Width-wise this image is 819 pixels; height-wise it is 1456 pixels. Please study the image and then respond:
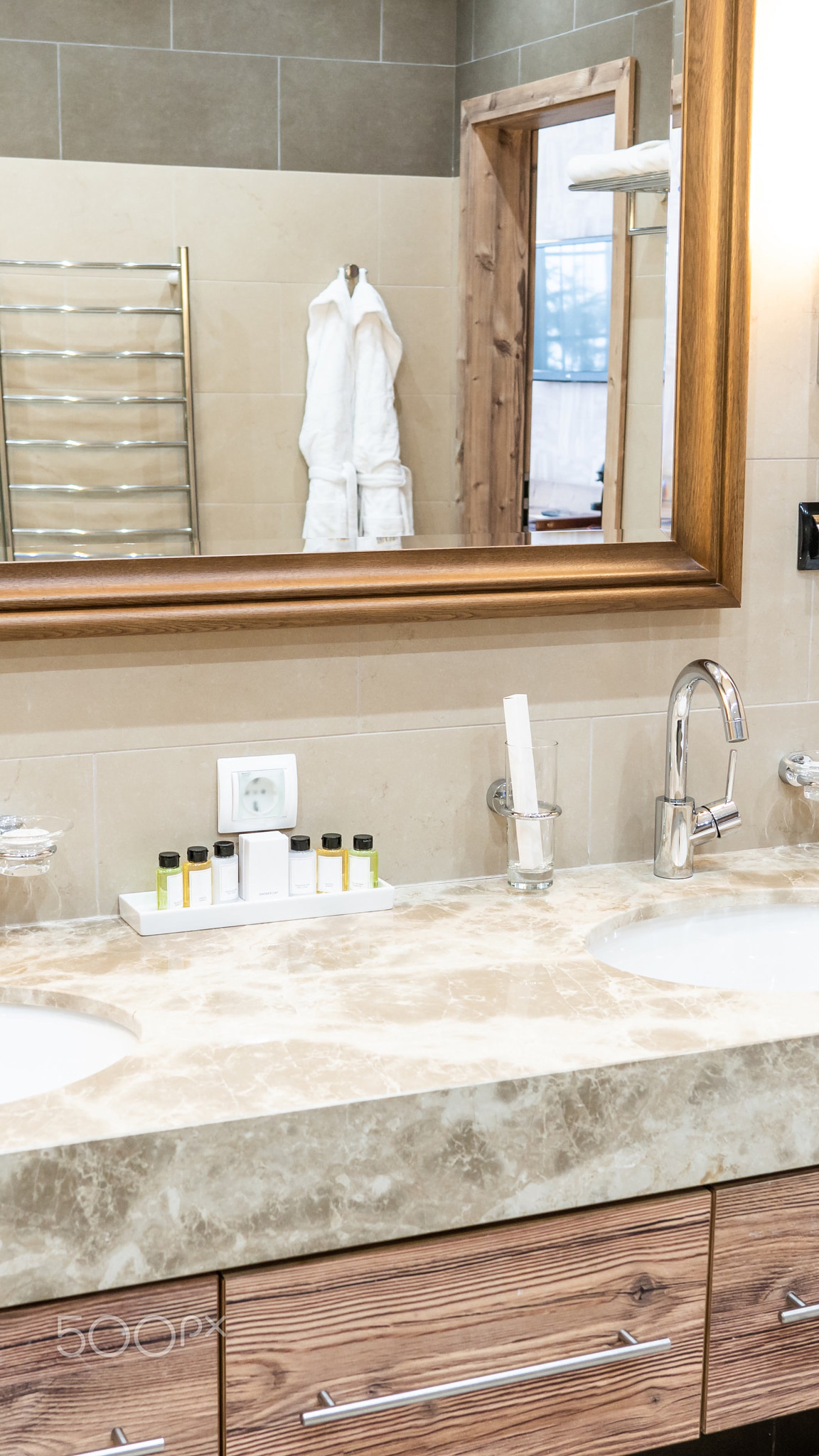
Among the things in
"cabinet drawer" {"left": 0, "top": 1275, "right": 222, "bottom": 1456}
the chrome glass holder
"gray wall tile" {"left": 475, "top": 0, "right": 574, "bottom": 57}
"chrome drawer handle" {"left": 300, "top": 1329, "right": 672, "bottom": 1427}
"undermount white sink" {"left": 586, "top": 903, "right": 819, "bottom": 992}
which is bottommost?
"chrome drawer handle" {"left": 300, "top": 1329, "right": 672, "bottom": 1427}

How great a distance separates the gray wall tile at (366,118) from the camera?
140 cm

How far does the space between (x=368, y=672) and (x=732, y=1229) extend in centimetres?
70

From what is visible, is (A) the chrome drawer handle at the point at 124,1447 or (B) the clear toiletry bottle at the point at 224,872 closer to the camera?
(A) the chrome drawer handle at the point at 124,1447

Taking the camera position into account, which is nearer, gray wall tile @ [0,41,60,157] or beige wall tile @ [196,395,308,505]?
gray wall tile @ [0,41,60,157]

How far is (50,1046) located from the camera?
1.24 metres

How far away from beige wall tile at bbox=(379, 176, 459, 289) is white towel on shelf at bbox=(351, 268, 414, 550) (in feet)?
0.13

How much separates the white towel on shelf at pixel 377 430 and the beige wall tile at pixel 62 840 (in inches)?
16.1

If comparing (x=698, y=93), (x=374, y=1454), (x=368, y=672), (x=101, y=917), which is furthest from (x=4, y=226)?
(x=374, y=1454)

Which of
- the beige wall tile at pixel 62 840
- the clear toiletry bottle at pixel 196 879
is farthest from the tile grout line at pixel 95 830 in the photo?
the clear toiletry bottle at pixel 196 879

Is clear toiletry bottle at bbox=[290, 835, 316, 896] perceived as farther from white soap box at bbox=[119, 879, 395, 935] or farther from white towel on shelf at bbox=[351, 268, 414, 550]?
white towel on shelf at bbox=[351, 268, 414, 550]

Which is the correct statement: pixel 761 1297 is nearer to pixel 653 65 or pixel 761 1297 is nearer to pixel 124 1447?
pixel 124 1447

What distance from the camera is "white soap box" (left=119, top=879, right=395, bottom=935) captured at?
1.41m

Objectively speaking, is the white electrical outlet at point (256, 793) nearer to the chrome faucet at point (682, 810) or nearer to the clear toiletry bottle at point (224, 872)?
the clear toiletry bottle at point (224, 872)

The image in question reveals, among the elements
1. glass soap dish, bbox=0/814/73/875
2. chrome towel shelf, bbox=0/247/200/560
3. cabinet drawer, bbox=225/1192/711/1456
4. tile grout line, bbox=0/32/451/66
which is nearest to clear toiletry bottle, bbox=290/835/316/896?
glass soap dish, bbox=0/814/73/875
